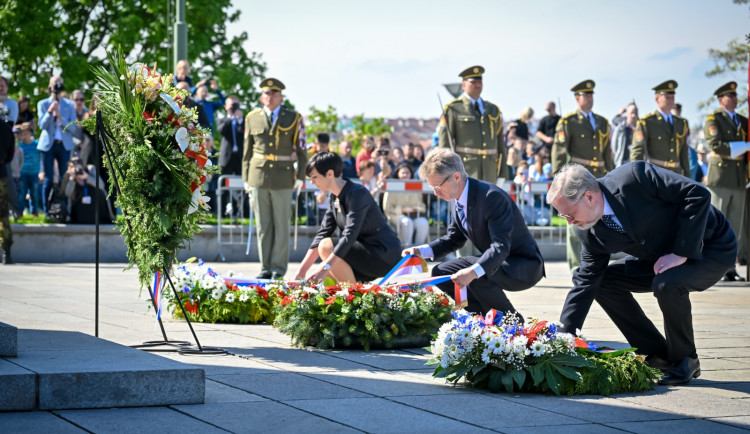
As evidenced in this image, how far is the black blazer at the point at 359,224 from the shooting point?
967cm

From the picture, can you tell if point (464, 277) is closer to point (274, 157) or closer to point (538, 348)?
point (538, 348)

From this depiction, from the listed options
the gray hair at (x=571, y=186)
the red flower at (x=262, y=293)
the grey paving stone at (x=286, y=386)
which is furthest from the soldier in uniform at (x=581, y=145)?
the grey paving stone at (x=286, y=386)

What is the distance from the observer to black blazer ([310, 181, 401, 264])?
967 centimetres

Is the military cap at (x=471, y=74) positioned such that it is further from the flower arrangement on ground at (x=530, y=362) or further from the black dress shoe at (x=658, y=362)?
the flower arrangement on ground at (x=530, y=362)

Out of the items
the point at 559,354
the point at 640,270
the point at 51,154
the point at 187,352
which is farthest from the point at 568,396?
the point at 51,154

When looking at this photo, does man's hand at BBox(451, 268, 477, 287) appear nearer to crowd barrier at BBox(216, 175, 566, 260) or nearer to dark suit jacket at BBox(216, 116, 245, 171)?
crowd barrier at BBox(216, 175, 566, 260)

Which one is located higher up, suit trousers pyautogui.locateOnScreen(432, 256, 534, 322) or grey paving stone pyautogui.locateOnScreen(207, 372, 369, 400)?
suit trousers pyautogui.locateOnScreen(432, 256, 534, 322)

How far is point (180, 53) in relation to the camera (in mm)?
20906

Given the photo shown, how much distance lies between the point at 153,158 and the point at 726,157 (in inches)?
403

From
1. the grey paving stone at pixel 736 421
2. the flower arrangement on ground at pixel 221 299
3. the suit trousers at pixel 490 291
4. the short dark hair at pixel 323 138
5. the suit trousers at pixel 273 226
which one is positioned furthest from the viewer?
the short dark hair at pixel 323 138

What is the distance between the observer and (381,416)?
5.64 meters

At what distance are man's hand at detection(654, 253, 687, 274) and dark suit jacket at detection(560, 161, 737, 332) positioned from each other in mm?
53

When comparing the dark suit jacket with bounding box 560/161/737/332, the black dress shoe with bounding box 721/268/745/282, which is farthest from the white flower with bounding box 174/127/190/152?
the black dress shoe with bounding box 721/268/745/282

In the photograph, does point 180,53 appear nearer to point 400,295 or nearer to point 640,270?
point 400,295
